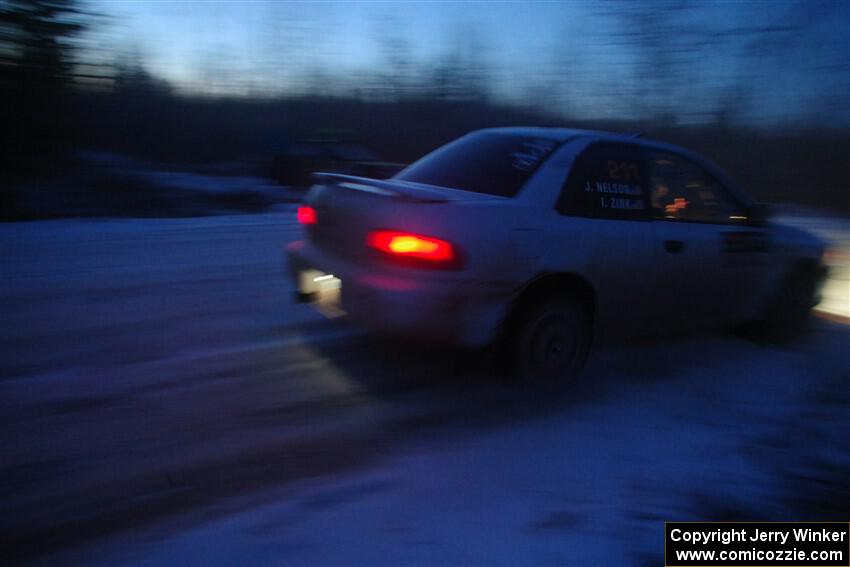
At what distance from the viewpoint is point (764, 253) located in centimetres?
537

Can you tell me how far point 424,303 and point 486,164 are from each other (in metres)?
1.28

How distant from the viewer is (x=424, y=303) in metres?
3.79

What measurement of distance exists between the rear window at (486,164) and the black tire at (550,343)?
2.53ft

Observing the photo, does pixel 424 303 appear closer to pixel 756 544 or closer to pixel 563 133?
pixel 563 133

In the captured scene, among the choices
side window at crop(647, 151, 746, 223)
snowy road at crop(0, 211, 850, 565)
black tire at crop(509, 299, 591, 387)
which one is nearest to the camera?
snowy road at crop(0, 211, 850, 565)

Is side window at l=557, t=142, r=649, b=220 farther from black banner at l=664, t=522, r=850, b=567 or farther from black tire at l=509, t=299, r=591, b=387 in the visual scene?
black banner at l=664, t=522, r=850, b=567

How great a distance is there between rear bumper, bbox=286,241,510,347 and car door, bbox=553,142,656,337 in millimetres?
617

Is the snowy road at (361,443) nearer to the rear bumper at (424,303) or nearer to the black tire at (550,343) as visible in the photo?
the black tire at (550,343)

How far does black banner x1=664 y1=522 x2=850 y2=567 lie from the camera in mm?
2859

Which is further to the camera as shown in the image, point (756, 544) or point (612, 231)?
point (612, 231)

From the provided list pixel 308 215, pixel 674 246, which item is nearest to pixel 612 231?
pixel 674 246

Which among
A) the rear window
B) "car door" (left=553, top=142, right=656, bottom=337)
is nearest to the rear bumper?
"car door" (left=553, top=142, right=656, bottom=337)

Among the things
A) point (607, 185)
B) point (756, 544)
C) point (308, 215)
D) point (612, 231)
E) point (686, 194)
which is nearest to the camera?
point (756, 544)

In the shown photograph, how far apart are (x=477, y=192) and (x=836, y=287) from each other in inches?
258
